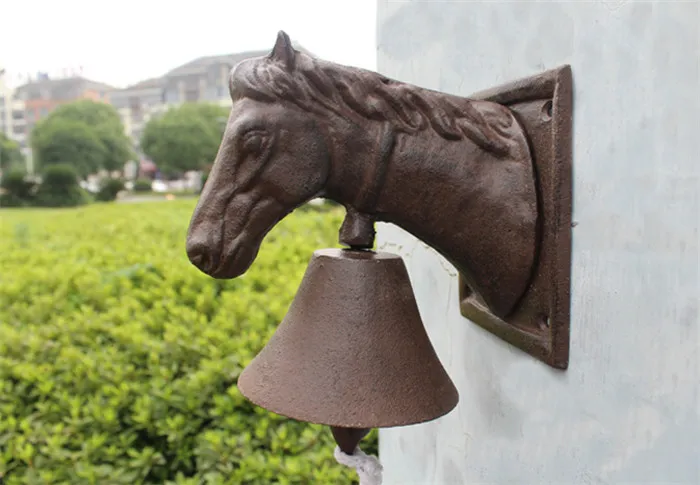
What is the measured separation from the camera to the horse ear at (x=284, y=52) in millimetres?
677

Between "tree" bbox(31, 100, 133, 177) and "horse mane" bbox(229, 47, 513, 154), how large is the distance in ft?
97.4

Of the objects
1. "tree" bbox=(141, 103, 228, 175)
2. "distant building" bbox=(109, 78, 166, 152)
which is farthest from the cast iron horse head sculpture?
"distant building" bbox=(109, 78, 166, 152)

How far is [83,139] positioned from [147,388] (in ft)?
99.4

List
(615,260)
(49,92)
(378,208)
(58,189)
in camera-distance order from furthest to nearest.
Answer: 1. (49,92)
2. (58,189)
3. (378,208)
4. (615,260)

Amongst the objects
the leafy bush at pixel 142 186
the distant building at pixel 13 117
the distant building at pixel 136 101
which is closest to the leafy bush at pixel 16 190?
the leafy bush at pixel 142 186

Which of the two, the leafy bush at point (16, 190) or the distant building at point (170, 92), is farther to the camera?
the distant building at point (170, 92)

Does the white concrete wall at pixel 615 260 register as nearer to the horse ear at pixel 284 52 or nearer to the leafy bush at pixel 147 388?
the horse ear at pixel 284 52

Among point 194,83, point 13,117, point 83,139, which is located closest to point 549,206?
point 83,139

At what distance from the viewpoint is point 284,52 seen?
682 mm

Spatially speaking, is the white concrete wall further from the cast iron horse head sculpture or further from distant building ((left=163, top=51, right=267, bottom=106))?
distant building ((left=163, top=51, right=267, bottom=106))

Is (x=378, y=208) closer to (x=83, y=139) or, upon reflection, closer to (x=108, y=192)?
(x=108, y=192)

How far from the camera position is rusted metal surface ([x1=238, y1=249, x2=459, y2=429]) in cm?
72

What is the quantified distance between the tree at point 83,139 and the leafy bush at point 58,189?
14.6 ft

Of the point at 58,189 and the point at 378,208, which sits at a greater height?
the point at 58,189
